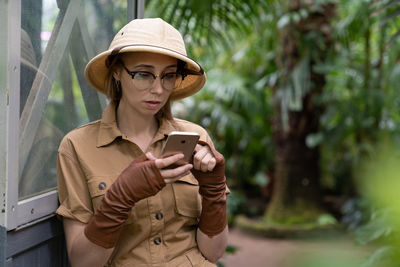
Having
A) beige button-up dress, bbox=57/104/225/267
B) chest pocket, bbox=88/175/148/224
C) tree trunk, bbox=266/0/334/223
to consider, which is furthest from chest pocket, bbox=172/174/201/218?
tree trunk, bbox=266/0/334/223

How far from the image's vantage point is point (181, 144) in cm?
141

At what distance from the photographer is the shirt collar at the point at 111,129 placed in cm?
160

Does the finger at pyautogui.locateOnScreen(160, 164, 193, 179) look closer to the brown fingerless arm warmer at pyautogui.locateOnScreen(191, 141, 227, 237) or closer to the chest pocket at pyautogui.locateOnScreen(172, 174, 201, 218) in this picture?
the brown fingerless arm warmer at pyautogui.locateOnScreen(191, 141, 227, 237)

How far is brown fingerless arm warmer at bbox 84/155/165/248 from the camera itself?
1383 mm

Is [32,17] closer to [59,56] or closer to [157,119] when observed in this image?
[59,56]

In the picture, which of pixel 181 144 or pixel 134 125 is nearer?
pixel 181 144

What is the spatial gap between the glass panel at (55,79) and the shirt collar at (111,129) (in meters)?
0.20

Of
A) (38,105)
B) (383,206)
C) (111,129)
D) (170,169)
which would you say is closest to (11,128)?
(38,105)

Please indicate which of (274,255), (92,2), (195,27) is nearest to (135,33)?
(92,2)

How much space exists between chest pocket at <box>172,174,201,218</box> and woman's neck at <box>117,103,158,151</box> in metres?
0.18

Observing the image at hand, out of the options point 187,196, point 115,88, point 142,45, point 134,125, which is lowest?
point 187,196

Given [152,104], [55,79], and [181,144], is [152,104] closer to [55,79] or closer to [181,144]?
[181,144]

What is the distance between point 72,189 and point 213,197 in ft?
1.48

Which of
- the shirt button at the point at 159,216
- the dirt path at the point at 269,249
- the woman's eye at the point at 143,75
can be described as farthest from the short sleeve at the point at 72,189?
the dirt path at the point at 269,249
